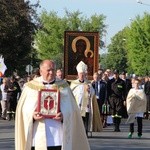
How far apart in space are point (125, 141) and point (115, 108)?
3364mm

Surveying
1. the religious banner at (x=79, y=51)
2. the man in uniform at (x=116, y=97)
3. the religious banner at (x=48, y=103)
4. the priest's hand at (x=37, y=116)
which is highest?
the religious banner at (x=79, y=51)

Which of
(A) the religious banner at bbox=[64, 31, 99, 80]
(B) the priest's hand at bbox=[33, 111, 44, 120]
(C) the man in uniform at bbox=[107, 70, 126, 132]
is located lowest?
(C) the man in uniform at bbox=[107, 70, 126, 132]

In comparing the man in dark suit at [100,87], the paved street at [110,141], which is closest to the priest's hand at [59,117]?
the paved street at [110,141]

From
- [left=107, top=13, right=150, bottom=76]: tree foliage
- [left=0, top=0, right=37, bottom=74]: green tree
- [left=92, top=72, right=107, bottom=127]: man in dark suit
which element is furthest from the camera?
[left=107, top=13, right=150, bottom=76]: tree foliage

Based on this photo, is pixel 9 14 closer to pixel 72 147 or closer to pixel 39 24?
pixel 39 24

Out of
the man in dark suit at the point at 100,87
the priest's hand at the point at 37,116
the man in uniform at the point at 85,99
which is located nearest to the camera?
the priest's hand at the point at 37,116

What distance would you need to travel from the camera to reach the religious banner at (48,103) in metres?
9.01

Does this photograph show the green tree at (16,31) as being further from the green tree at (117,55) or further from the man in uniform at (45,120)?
the green tree at (117,55)

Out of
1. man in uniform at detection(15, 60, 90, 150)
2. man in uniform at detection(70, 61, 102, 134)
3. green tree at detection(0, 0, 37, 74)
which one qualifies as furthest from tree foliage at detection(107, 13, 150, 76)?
man in uniform at detection(15, 60, 90, 150)

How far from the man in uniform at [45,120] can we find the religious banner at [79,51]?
41.8ft

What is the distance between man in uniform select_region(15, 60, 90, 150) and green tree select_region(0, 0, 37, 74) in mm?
34522

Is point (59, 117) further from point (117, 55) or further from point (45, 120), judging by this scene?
point (117, 55)

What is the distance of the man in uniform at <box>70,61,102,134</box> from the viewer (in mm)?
16902

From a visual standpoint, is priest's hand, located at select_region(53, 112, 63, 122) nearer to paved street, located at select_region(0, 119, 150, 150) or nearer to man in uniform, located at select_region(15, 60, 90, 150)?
man in uniform, located at select_region(15, 60, 90, 150)
